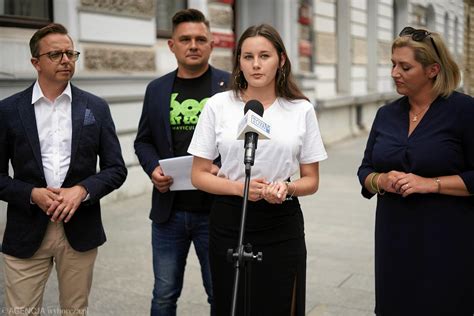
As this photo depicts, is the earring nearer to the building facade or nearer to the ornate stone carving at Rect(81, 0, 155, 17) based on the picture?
the building facade

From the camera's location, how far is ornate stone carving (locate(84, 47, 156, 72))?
7.98 m

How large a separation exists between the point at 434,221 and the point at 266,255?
2.60ft

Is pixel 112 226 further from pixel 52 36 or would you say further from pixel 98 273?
pixel 52 36

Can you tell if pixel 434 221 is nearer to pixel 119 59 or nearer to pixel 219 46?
pixel 119 59

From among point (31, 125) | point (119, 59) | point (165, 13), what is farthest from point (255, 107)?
point (165, 13)

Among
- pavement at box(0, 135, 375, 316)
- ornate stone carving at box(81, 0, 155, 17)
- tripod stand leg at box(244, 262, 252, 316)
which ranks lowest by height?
pavement at box(0, 135, 375, 316)

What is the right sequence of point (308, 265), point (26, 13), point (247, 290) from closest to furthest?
point (247, 290)
point (308, 265)
point (26, 13)

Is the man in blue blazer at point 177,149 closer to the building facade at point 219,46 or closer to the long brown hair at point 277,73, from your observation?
A: the long brown hair at point 277,73

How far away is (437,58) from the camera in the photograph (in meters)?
2.94

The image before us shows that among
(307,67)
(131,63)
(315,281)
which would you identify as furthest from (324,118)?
(315,281)

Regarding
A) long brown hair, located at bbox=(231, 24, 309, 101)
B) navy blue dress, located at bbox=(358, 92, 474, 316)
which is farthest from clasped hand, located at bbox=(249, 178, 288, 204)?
navy blue dress, located at bbox=(358, 92, 474, 316)

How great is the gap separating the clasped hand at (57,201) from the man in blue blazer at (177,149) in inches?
21.9

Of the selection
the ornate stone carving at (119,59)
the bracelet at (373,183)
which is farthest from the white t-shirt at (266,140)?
the ornate stone carving at (119,59)

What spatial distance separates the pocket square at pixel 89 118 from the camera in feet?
10.3
